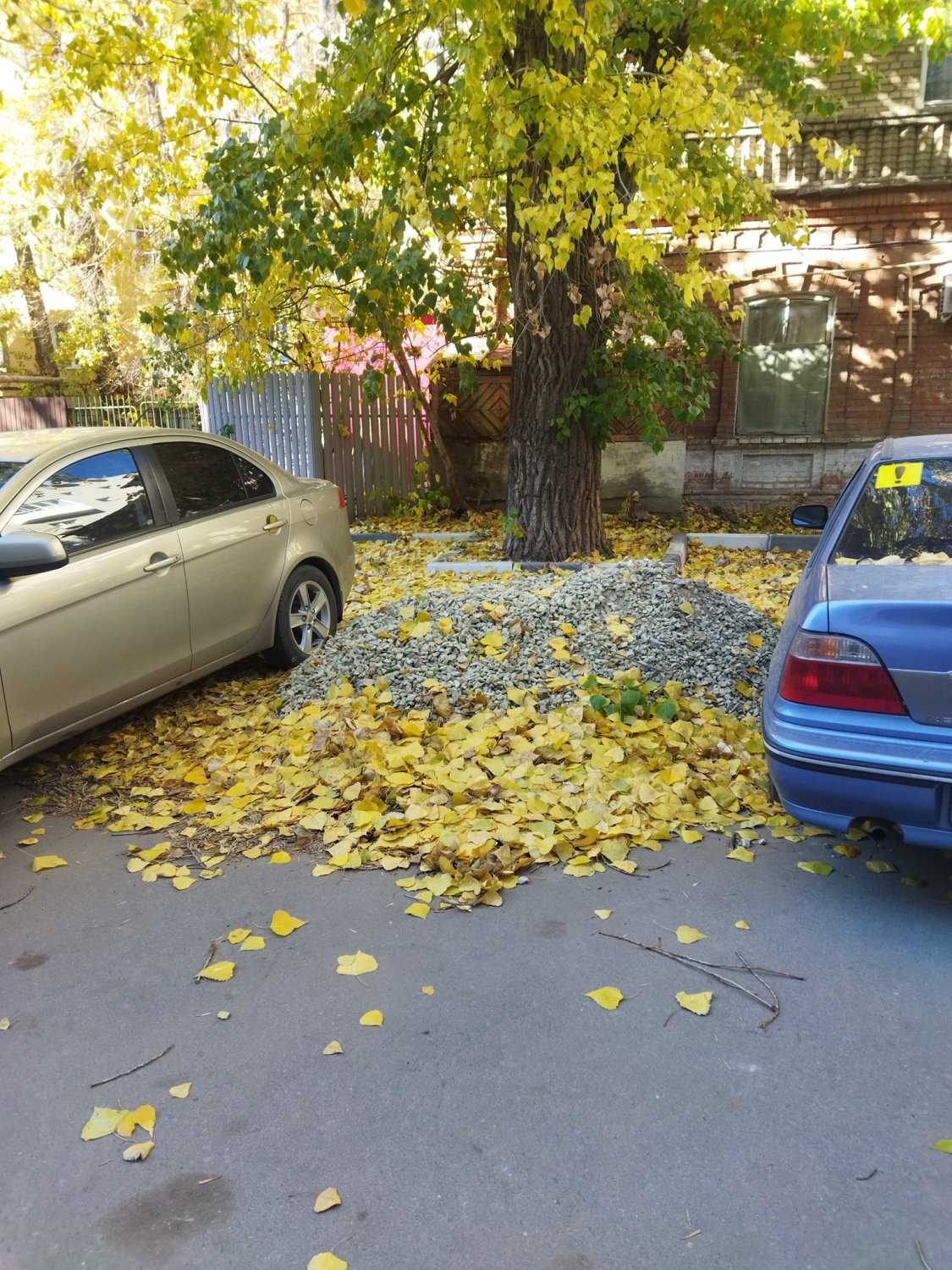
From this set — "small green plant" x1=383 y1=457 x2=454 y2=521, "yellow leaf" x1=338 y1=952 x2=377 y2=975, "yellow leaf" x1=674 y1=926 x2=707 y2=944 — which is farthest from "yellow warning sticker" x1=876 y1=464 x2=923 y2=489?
"small green plant" x1=383 y1=457 x2=454 y2=521

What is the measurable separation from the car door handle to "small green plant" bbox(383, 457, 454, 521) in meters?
8.52

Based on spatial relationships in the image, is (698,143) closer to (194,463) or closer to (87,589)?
(194,463)

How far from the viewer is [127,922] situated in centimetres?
361

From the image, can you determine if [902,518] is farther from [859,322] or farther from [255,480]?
[859,322]

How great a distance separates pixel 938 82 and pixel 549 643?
460 inches

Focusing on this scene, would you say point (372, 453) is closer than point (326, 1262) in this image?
No

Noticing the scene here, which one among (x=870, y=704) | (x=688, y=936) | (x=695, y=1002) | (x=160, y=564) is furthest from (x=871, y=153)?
(x=695, y=1002)

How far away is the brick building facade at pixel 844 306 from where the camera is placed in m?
12.7

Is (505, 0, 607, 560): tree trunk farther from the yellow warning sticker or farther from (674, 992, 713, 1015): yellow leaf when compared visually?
(674, 992, 713, 1015): yellow leaf

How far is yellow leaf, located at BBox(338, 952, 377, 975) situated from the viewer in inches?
126

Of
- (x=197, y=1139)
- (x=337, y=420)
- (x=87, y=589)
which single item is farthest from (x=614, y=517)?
(x=197, y=1139)

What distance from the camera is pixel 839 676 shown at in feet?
10.7

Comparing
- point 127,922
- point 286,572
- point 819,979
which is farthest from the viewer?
point 286,572

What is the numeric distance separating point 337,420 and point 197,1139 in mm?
11549
